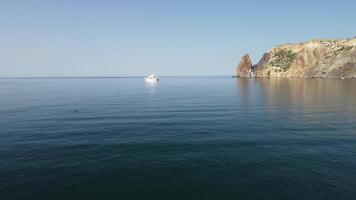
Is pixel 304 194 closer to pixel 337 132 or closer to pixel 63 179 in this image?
pixel 63 179

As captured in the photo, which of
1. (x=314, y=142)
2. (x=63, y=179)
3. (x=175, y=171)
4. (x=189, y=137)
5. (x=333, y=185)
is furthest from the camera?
(x=189, y=137)

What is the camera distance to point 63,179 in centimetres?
2606

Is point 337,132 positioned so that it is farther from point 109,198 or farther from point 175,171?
point 109,198

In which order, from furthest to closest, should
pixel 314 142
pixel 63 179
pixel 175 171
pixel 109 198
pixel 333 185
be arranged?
pixel 314 142 → pixel 175 171 → pixel 63 179 → pixel 333 185 → pixel 109 198

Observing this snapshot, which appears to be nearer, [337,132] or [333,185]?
[333,185]

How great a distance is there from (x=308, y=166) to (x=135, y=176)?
18.8m

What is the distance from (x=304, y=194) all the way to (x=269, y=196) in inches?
124

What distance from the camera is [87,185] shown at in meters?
24.7

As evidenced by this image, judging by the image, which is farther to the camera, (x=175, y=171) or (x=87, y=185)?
(x=175, y=171)

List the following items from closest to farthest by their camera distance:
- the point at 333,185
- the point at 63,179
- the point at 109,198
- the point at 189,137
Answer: the point at 109,198 < the point at 333,185 < the point at 63,179 < the point at 189,137

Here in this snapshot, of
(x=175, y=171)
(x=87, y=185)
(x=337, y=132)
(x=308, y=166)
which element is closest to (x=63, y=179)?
(x=87, y=185)

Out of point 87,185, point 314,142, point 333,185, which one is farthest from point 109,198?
point 314,142

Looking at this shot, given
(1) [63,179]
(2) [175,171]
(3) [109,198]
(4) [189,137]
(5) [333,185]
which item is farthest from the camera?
(4) [189,137]

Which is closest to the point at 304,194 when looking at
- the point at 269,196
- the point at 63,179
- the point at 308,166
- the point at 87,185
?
the point at 269,196
